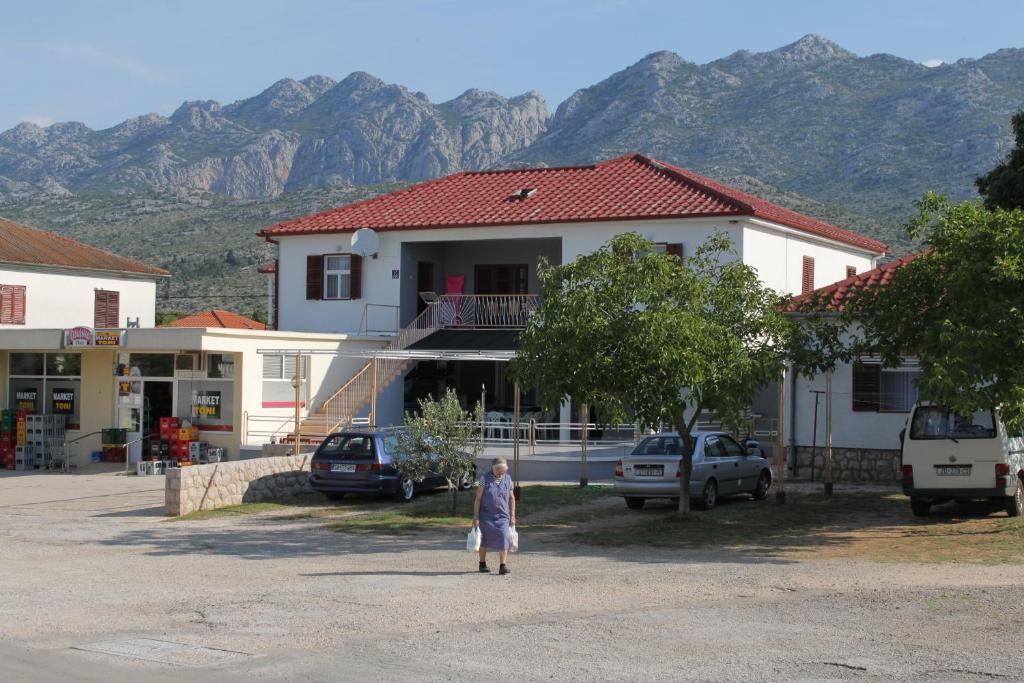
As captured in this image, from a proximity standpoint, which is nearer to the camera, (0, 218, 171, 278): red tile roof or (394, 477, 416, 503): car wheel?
(394, 477, 416, 503): car wheel

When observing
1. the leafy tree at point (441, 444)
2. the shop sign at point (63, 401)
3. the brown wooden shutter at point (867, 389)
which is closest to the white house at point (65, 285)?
the shop sign at point (63, 401)

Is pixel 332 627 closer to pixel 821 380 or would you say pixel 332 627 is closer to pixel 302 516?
pixel 302 516

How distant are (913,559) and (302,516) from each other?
33.6 feet

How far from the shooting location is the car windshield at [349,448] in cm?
2246

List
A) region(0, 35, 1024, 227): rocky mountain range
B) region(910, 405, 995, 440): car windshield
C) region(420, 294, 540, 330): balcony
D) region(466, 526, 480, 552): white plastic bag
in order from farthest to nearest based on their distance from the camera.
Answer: region(0, 35, 1024, 227): rocky mountain range → region(420, 294, 540, 330): balcony → region(910, 405, 995, 440): car windshield → region(466, 526, 480, 552): white plastic bag

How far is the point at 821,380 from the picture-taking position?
88.4ft

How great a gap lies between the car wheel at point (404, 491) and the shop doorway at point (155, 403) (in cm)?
1128

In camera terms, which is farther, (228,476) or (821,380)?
(821,380)

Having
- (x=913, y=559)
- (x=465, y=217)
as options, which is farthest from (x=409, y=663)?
(x=465, y=217)

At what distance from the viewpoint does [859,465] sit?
2645 centimetres

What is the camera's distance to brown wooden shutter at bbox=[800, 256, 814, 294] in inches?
1388

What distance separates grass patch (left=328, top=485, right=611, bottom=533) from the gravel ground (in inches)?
59.4

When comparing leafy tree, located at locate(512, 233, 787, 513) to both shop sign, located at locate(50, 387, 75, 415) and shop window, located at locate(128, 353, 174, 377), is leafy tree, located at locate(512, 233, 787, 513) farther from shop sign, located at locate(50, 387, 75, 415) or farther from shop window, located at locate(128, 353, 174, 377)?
shop sign, located at locate(50, 387, 75, 415)

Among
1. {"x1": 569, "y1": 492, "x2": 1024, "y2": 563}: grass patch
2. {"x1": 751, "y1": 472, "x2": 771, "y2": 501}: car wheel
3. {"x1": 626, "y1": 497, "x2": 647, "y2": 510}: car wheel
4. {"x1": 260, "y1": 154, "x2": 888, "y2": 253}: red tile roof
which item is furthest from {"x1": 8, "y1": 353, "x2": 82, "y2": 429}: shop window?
{"x1": 751, "y1": 472, "x2": 771, "y2": 501}: car wheel
